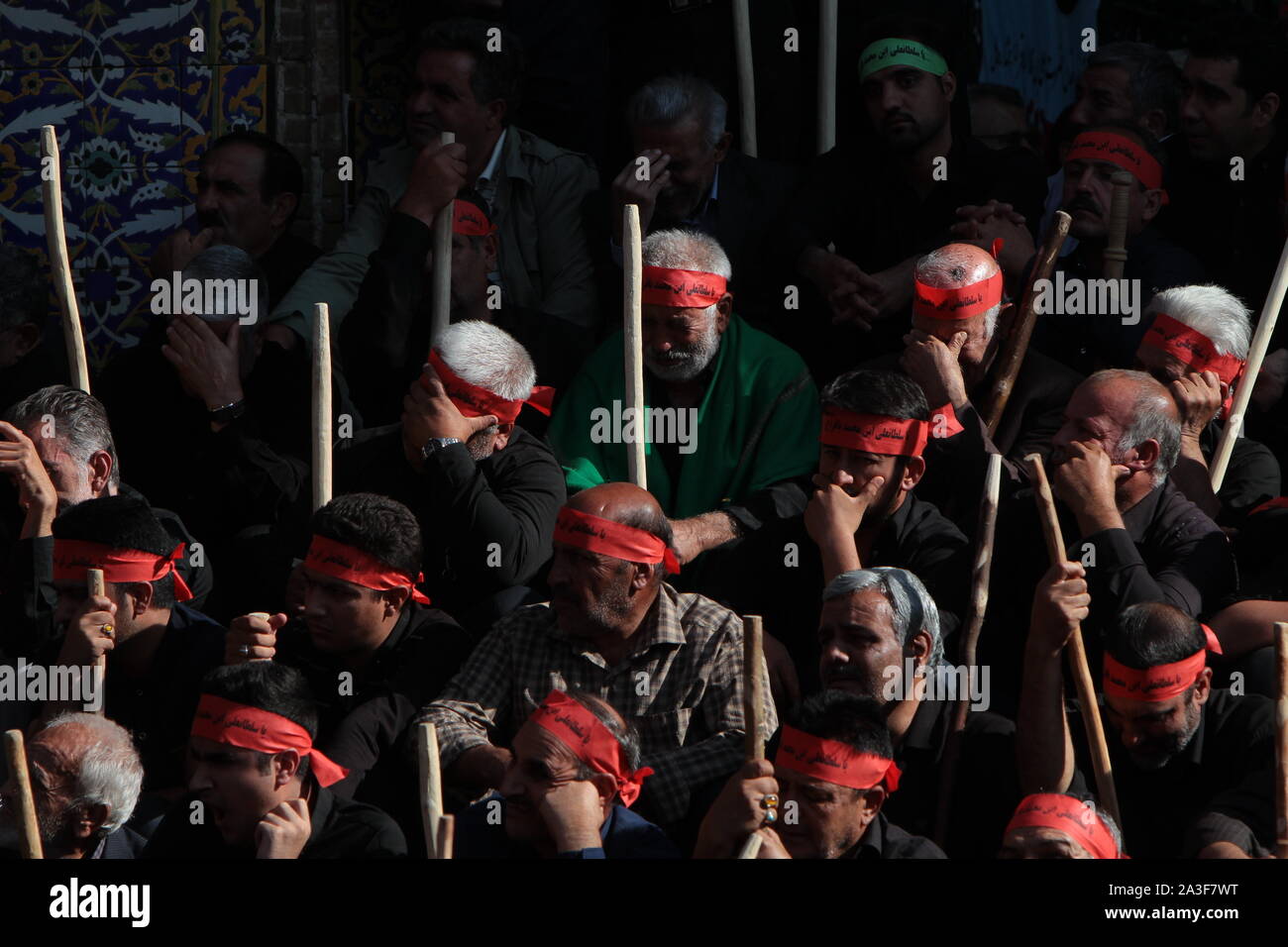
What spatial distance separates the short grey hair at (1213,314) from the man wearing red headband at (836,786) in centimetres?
216

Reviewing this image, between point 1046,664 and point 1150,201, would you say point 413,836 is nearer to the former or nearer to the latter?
point 1046,664

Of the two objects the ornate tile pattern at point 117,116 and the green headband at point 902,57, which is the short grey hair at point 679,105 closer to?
the green headband at point 902,57

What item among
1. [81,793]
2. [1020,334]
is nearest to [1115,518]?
[1020,334]

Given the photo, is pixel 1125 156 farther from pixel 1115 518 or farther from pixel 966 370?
pixel 1115 518

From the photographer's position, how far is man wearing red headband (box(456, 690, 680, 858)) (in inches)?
250

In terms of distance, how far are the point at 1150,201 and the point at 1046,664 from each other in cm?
248

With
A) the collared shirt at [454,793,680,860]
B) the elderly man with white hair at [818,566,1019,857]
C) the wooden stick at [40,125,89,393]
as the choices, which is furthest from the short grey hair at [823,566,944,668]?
the wooden stick at [40,125,89,393]

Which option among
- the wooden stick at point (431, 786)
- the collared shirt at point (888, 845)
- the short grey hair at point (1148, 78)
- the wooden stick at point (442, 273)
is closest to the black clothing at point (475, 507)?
the wooden stick at point (442, 273)

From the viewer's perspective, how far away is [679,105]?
8836 mm

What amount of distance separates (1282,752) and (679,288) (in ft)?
9.02

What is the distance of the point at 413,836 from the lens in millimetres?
6941

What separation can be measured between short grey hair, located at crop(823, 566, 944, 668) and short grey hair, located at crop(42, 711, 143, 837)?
1944 mm

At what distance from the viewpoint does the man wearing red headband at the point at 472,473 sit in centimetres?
755

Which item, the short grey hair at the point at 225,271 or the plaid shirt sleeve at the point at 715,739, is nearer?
the plaid shirt sleeve at the point at 715,739
